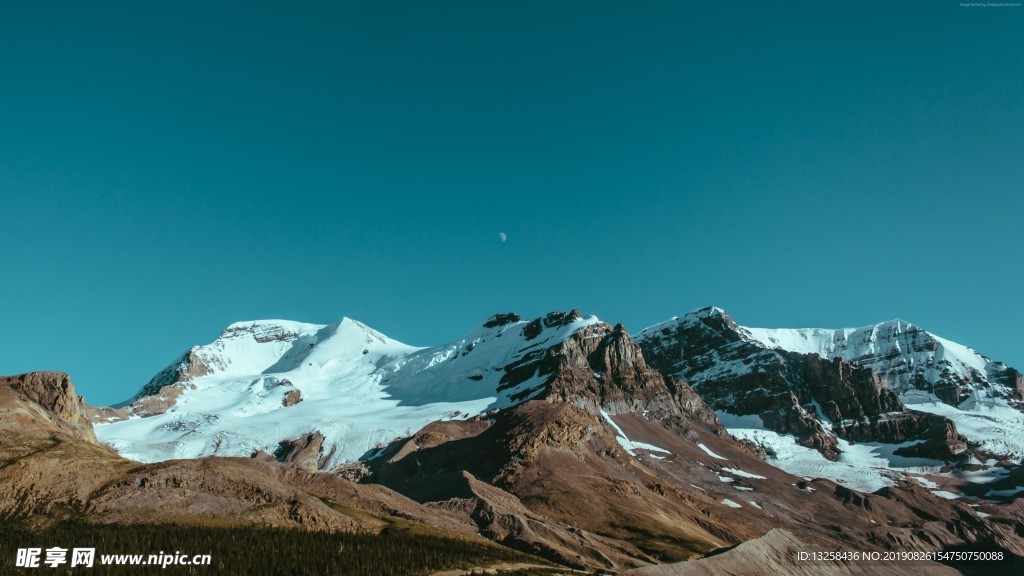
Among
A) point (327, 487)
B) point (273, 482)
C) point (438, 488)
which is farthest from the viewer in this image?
point (438, 488)

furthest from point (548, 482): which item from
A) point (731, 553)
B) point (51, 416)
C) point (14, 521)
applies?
point (14, 521)

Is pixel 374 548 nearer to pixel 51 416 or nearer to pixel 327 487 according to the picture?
pixel 327 487

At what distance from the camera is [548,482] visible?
19512cm

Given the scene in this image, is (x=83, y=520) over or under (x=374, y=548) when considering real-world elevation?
over

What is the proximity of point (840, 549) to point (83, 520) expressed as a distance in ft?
464

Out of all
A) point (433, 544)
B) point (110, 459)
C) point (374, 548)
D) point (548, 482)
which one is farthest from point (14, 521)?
point (548, 482)

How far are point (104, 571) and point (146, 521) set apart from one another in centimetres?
2012

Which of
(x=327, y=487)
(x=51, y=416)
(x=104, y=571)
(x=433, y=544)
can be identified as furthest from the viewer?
(x=51, y=416)

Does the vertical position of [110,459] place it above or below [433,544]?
above

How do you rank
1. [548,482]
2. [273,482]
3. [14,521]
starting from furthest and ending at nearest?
1. [548,482]
2. [273,482]
3. [14,521]

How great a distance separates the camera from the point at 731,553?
118375 millimetres

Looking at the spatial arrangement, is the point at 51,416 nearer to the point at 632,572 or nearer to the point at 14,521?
the point at 14,521

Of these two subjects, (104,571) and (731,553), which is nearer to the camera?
(104,571)

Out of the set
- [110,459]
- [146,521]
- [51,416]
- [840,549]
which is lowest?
[840,549]
